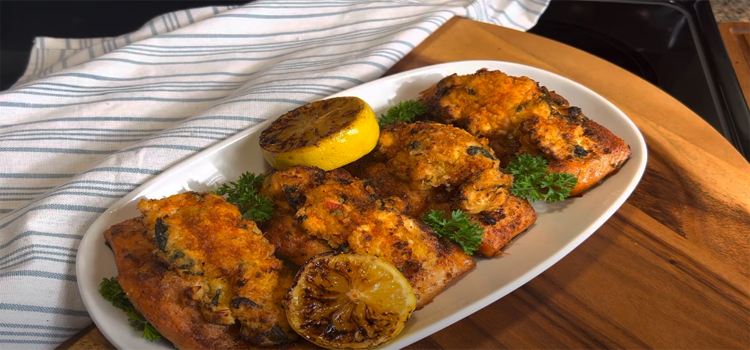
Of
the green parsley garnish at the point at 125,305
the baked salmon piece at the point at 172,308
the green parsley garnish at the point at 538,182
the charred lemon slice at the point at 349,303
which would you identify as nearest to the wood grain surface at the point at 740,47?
the green parsley garnish at the point at 538,182

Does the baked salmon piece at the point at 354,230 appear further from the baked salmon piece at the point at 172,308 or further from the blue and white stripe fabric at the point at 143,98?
the blue and white stripe fabric at the point at 143,98

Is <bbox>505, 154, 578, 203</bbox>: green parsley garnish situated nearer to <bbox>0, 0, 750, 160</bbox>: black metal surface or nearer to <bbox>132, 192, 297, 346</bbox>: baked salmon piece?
<bbox>132, 192, 297, 346</bbox>: baked salmon piece

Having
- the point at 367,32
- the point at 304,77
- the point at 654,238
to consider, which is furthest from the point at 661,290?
the point at 367,32

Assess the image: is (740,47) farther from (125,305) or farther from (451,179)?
(125,305)

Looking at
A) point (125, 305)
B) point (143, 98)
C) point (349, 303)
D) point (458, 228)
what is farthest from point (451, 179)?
point (143, 98)

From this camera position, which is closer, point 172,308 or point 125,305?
point 172,308

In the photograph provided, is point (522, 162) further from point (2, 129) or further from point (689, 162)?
point (2, 129)

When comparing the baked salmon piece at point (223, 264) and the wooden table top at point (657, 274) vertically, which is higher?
the baked salmon piece at point (223, 264)
